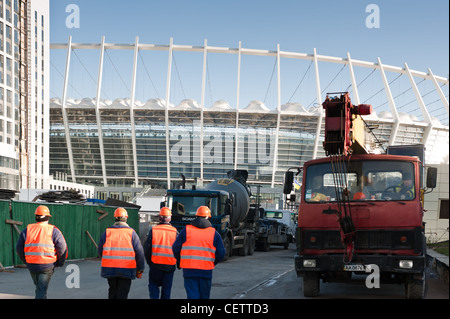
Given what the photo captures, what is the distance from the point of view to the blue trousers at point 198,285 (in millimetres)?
7941

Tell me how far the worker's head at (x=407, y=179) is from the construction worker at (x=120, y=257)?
5.45 meters

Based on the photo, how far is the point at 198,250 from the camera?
7.97 meters

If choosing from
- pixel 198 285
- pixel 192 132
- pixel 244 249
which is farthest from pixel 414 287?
pixel 192 132

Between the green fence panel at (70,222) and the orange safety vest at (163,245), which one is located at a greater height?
the orange safety vest at (163,245)

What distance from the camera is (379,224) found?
10.5m

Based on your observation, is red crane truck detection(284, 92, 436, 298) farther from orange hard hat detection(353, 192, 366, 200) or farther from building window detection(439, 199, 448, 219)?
building window detection(439, 199, 448, 219)

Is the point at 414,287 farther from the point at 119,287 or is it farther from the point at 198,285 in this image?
the point at 119,287

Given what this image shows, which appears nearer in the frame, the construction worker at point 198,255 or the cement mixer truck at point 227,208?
the construction worker at point 198,255

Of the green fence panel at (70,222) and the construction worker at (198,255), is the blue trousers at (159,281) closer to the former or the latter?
the construction worker at (198,255)

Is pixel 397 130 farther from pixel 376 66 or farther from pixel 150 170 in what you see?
pixel 150 170

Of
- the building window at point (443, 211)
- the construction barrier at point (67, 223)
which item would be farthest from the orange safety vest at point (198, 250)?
the building window at point (443, 211)

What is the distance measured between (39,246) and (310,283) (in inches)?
208

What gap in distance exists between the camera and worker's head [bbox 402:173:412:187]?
35.4ft
